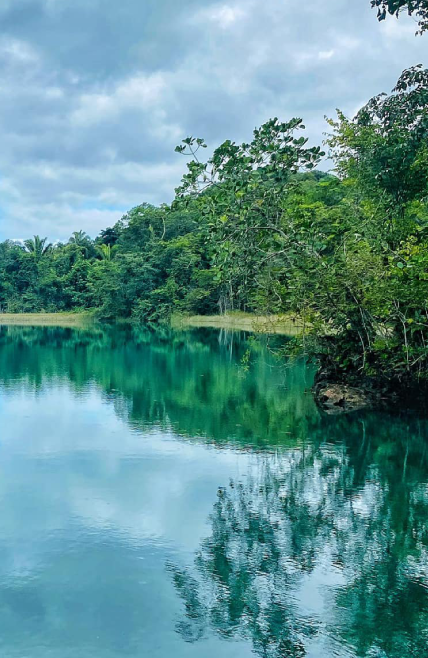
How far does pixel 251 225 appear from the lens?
12.5 m

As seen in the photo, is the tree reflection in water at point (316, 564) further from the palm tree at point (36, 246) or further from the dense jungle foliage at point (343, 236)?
the palm tree at point (36, 246)

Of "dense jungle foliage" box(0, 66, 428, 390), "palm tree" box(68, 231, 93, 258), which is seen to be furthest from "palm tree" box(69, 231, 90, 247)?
"dense jungle foliage" box(0, 66, 428, 390)

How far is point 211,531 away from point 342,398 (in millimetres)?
9327

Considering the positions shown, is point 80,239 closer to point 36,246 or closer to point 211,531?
point 36,246

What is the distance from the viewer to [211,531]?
9031mm

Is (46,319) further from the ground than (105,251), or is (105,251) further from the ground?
(105,251)

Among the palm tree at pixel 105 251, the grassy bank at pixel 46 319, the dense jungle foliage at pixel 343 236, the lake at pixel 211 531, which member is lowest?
the lake at pixel 211 531

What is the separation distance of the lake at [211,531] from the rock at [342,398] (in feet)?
1.85

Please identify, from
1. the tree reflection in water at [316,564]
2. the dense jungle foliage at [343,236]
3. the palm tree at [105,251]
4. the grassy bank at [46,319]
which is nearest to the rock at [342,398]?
the dense jungle foliage at [343,236]

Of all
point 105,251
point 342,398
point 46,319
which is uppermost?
point 105,251

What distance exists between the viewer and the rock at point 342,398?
17.3 m

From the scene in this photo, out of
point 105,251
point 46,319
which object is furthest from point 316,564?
point 105,251

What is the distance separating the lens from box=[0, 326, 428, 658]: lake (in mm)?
6500

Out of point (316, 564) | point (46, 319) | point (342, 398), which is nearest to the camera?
point (316, 564)
